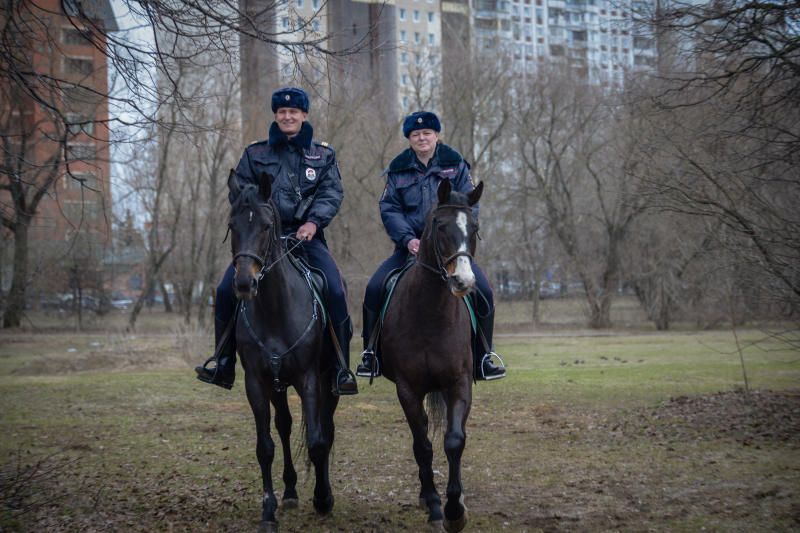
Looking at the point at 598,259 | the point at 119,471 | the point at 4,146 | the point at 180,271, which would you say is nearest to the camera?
the point at 4,146

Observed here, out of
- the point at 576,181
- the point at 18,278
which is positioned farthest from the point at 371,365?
the point at 576,181

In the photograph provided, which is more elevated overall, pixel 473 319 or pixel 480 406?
pixel 473 319

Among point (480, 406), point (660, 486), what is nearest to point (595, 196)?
point (480, 406)

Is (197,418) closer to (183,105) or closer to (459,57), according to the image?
(183,105)

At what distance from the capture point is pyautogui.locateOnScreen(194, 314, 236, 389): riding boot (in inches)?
321

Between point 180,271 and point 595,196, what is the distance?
25794 millimetres

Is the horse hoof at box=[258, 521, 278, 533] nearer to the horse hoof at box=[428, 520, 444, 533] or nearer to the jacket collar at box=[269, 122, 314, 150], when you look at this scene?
the horse hoof at box=[428, 520, 444, 533]

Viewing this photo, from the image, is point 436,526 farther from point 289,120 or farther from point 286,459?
point 289,120

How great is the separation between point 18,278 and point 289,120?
11.7 m

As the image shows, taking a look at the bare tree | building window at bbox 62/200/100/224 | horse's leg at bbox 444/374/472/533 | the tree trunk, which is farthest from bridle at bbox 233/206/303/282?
the bare tree

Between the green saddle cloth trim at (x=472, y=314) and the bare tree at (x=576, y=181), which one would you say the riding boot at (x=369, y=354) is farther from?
the bare tree at (x=576, y=181)

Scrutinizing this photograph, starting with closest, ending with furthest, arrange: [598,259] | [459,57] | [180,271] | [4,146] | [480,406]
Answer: [4,146]
[480,406]
[459,57]
[598,259]
[180,271]

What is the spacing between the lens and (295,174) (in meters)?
8.57

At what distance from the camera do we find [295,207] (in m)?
8.48
